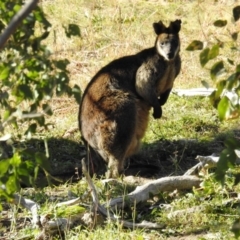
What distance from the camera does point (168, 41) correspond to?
723 centimetres

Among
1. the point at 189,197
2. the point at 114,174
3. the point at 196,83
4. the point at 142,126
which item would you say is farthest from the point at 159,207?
the point at 196,83

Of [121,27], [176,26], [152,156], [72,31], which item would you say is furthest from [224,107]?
[121,27]

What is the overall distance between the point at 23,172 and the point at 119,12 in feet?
29.5

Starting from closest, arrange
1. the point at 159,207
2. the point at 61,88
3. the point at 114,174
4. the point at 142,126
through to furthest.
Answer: the point at 61,88
the point at 159,207
the point at 114,174
the point at 142,126

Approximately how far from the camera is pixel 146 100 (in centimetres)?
700

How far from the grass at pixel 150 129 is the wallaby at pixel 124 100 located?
0.30 meters

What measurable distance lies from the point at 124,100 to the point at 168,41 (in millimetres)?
968

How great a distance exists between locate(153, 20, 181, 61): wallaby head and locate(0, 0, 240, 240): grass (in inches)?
28.8

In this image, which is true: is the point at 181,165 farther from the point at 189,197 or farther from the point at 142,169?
the point at 189,197

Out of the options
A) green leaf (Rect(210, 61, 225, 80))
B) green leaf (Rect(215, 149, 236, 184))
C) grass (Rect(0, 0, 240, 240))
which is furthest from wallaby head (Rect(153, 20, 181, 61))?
green leaf (Rect(215, 149, 236, 184))

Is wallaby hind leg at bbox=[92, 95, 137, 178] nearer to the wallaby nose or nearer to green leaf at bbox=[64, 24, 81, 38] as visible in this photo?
the wallaby nose

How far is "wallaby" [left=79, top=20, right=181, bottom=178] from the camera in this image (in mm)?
6508

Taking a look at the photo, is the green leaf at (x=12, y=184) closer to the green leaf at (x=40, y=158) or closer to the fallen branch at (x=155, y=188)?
the green leaf at (x=40, y=158)

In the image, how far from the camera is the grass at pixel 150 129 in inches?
196
